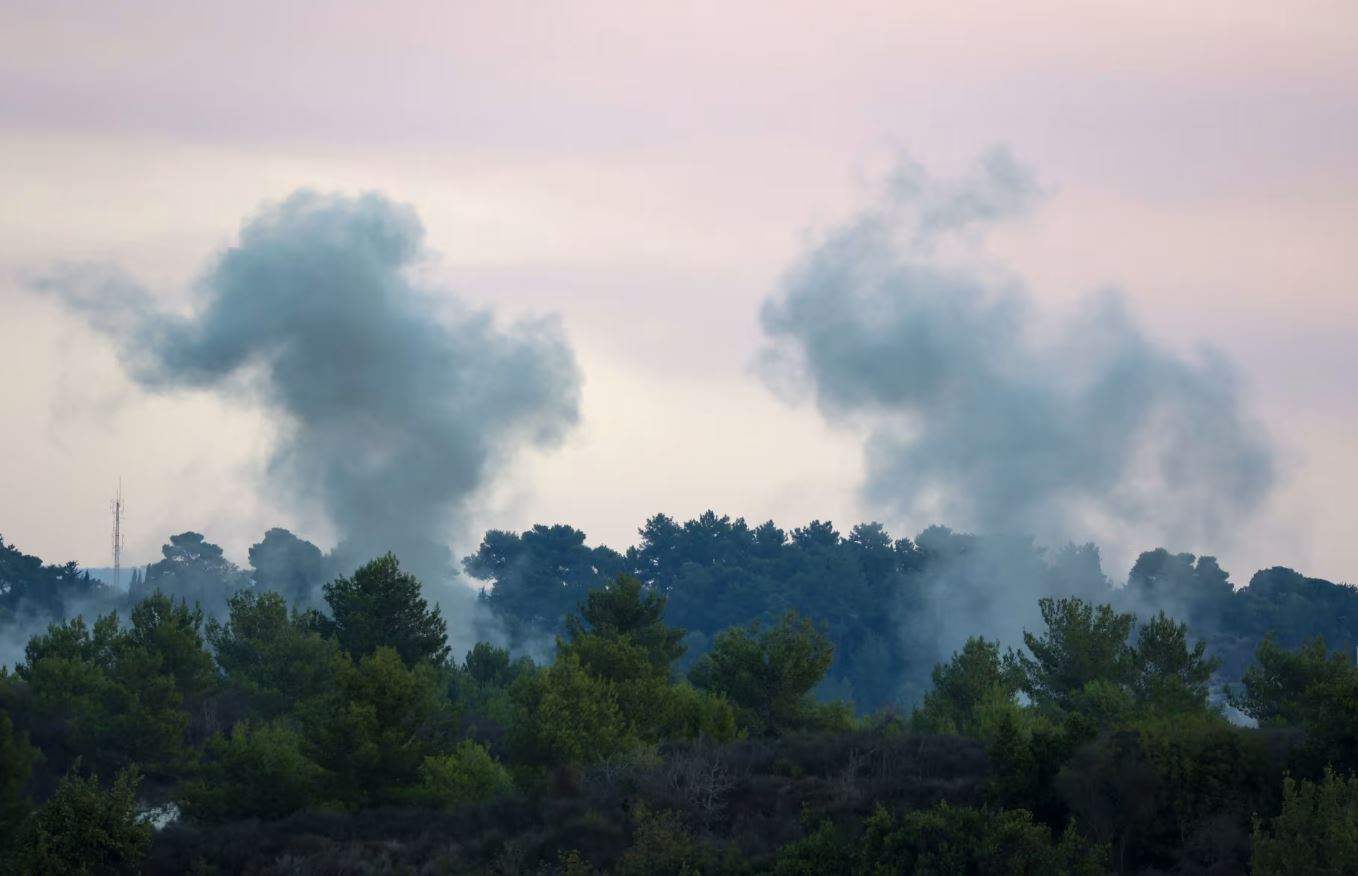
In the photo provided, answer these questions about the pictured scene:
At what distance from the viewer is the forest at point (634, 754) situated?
44062 mm

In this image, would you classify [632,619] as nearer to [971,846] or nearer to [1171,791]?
[1171,791]

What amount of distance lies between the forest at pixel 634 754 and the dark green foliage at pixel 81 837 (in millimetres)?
69

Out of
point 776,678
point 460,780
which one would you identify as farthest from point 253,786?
point 776,678

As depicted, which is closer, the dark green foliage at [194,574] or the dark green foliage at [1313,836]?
the dark green foliage at [1313,836]

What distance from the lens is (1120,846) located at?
4419cm

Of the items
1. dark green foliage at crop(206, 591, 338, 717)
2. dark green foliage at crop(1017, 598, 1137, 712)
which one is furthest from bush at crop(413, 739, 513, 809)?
dark green foliage at crop(1017, 598, 1137, 712)

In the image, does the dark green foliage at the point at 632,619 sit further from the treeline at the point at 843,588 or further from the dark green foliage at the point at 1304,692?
the treeline at the point at 843,588

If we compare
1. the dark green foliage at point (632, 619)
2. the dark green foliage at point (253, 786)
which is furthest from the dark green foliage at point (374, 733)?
the dark green foliage at point (632, 619)

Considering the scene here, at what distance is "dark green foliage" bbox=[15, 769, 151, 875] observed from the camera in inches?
1775

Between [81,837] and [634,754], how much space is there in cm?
1963

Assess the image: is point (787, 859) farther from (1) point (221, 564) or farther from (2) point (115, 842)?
(1) point (221, 564)

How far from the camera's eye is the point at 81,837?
4562cm

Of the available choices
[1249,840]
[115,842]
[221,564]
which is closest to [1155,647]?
[1249,840]

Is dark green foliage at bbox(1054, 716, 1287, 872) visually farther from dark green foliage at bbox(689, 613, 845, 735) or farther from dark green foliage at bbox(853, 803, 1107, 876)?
dark green foliage at bbox(689, 613, 845, 735)
